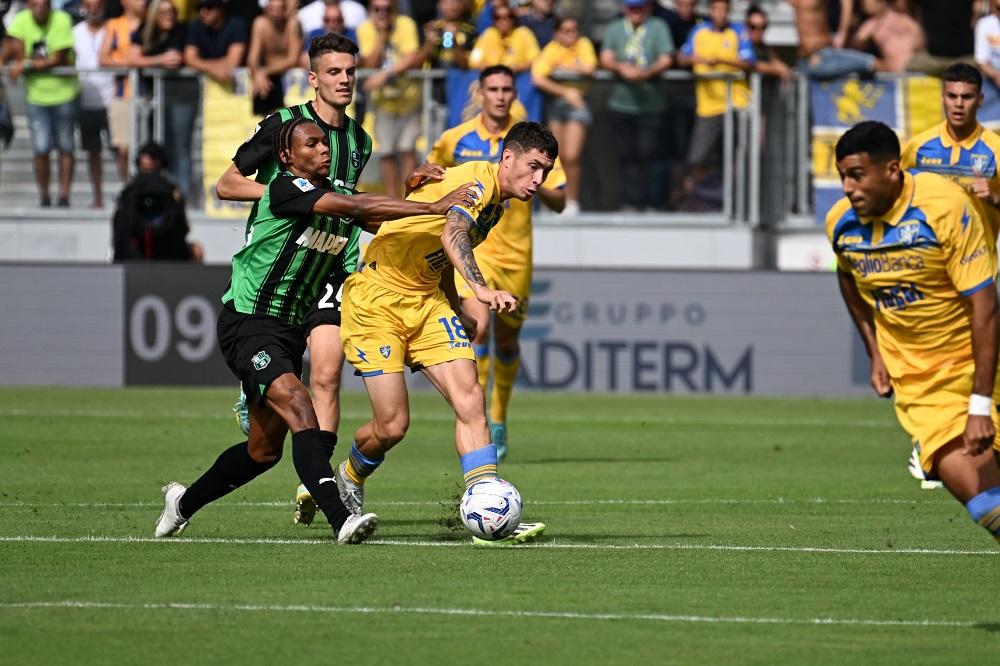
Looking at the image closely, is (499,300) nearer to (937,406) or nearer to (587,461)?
(937,406)

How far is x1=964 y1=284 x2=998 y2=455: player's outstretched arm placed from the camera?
7098 mm

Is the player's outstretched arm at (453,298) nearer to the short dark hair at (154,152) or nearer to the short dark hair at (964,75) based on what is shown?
the short dark hair at (964,75)

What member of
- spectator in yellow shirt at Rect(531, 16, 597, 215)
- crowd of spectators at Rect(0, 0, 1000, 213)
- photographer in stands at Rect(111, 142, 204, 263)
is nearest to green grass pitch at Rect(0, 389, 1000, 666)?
photographer in stands at Rect(111, 142, 204, 263)

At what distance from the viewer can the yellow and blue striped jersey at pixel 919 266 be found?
731cm

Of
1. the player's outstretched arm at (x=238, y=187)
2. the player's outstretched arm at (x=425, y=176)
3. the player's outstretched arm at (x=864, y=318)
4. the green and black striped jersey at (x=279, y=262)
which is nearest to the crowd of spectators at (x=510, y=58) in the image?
the player's outstretched arm at (x=238, y=187)

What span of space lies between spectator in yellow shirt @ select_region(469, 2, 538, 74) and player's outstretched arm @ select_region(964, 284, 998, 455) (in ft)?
44.9

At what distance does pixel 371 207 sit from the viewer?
8766 mm

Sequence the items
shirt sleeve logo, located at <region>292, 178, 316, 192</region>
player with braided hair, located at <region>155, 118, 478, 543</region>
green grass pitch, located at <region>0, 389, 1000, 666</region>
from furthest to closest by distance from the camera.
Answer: shirt sleeve logo, located at <region>292, 178, 316, 192</region> → player with braided hair, located at <region>155, 118, 478, 543</region> → green grass pitch, located at <region>0, 389, 1000, 666</region>

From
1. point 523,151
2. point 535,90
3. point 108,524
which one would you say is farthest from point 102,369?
point 523,151

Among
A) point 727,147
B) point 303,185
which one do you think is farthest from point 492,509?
point 727,147

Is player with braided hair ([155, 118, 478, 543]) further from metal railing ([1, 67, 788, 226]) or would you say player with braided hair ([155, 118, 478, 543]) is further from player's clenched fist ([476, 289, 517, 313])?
metal railing ([1, 67, 788, 226])

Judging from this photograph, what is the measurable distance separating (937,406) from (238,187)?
420 cm

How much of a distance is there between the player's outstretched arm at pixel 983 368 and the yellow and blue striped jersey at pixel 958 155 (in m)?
5.20

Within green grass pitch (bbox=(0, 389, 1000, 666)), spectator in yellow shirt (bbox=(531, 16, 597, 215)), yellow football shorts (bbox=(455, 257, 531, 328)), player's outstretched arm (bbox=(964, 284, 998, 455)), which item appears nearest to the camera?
green grass pitch (bbox=(0, 389, 1000, 666))
